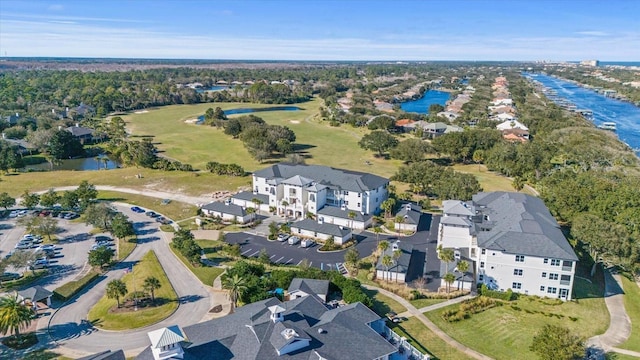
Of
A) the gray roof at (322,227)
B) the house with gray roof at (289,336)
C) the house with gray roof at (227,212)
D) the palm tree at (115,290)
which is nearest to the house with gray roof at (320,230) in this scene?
the gray roof at (322,227)

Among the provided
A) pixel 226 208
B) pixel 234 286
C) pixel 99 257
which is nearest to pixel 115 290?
pixel 99 257

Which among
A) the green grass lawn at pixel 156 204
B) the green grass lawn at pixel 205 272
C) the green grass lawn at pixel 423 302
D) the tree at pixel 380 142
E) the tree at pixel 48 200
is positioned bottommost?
the green grass lawn at pixel 423 302

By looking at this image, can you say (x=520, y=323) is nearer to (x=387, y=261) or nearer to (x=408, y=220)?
(x=387, y=261)

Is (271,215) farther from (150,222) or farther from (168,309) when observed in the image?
(168,309)

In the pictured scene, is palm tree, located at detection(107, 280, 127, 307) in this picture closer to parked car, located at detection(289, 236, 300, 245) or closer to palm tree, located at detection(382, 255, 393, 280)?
parked car, located at detection(289, 236, 300, 245)

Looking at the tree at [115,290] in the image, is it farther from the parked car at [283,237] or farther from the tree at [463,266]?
the tree at [463,266]

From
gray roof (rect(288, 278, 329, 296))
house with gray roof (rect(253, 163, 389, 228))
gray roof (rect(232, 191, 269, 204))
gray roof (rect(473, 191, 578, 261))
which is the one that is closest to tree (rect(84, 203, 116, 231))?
gray roof (rect(232, 191, 269, 204))
